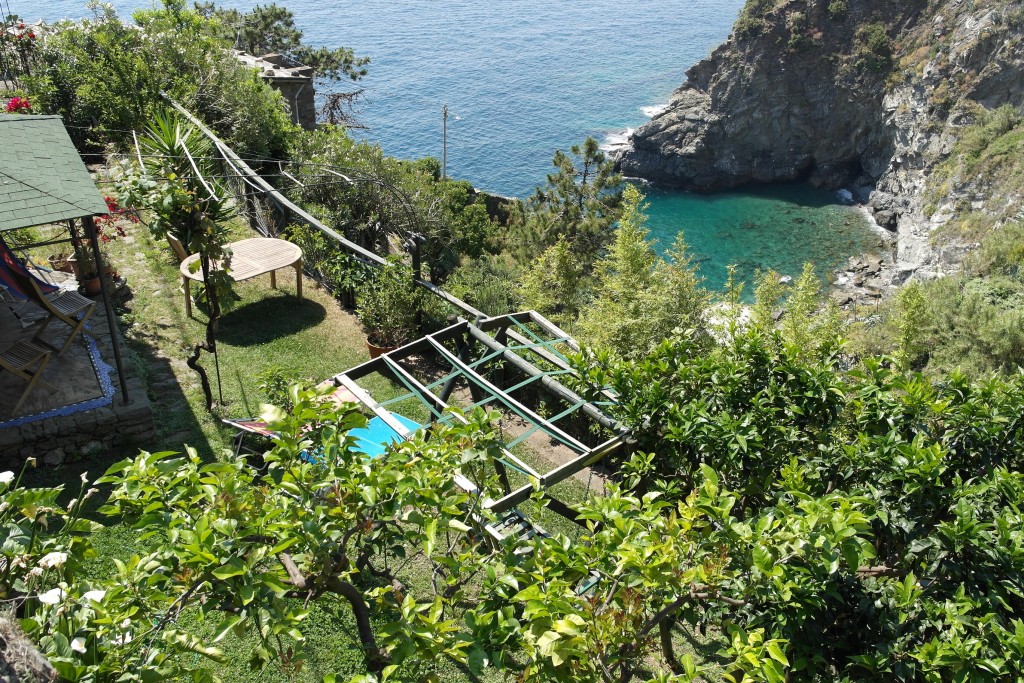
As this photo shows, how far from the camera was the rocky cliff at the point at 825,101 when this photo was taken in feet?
163

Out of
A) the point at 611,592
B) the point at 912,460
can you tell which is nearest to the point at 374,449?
the point at 611,592

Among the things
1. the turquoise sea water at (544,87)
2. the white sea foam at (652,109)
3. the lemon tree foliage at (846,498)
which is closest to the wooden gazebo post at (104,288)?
the lemon tree foliage at (846,498)

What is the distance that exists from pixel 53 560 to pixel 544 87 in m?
67.1

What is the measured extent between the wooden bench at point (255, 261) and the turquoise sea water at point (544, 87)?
3291 cm

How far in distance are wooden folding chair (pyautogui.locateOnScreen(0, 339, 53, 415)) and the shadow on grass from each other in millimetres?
2760

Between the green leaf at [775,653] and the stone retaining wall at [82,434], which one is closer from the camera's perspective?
the green leaf at [775,653]

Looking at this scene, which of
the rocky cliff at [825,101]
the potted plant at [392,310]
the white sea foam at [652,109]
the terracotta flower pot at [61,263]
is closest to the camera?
the potted plant at [392,310]

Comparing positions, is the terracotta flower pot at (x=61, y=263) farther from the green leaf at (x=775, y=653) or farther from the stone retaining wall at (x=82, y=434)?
the green leaf at (x=775, y=653)

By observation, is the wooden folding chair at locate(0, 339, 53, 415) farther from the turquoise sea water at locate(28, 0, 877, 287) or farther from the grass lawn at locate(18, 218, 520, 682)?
the turquoise sea water at locate(28, 0, 877, 287)

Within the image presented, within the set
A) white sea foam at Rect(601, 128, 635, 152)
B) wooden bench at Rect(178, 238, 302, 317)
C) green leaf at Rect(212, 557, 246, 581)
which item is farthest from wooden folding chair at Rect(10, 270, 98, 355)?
white sea foam at Rect(601, 128, 635, 152)

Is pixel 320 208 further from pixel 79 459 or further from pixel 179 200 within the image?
pixel 79 459

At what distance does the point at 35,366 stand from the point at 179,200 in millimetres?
2623

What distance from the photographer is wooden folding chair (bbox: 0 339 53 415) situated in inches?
326

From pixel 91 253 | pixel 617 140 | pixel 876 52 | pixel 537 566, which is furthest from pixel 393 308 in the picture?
pixel 876 52
